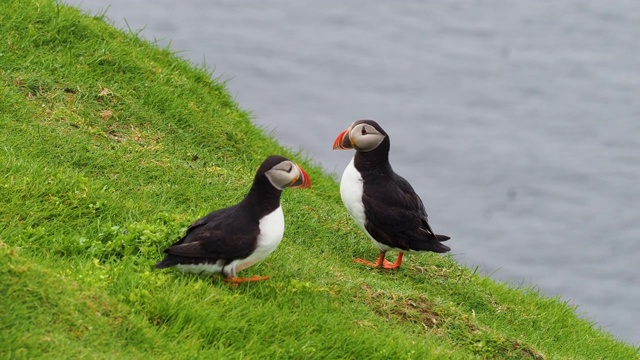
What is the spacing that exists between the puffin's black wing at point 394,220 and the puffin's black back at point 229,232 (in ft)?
5.03

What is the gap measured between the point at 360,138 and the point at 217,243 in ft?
7.03

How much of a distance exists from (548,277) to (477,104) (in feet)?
14.1

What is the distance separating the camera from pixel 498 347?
648 cm

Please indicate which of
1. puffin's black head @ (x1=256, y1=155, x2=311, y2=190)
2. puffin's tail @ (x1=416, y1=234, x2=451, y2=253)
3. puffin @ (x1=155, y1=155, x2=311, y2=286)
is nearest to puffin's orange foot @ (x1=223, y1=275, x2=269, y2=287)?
puffin @ (x1=155, y1=155, x2=311, y2=286)

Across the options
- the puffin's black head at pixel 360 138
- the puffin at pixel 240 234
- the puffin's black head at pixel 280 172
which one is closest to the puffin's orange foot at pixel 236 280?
the puffin at pixel 240 234

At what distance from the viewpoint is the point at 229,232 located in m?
5.84

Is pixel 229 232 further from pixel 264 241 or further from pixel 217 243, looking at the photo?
pixel 264 241

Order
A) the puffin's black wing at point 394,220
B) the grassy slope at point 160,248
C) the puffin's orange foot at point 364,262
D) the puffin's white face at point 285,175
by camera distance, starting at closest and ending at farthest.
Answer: the grassy slope at point 160,248 < the puffin's white face at point 285,175 < the puffin's black wing at point 394,220 < the puffin's orange foot at point 364,262

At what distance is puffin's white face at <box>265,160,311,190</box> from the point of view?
19.9 feet

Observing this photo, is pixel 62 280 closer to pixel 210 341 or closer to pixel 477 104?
pixel 210 341

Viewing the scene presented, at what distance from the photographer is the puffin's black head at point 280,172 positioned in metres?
6.06

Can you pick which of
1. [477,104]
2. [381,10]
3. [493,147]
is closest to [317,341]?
[493,147]

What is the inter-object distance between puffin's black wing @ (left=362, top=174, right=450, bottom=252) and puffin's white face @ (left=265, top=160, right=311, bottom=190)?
1.43m

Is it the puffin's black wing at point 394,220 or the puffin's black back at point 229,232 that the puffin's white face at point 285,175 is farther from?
the puffin's black wing at point 394,220
